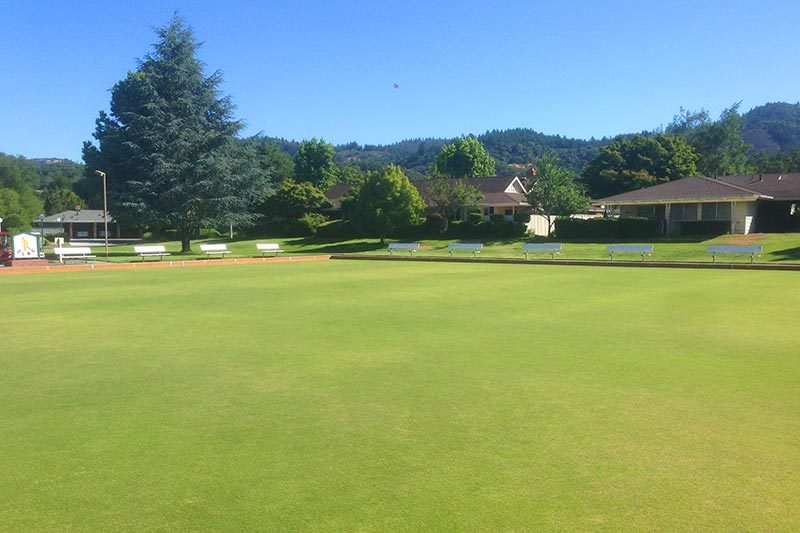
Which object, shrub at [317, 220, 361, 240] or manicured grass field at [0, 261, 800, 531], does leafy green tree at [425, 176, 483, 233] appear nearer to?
shrub at [317, 220, 361, 240]

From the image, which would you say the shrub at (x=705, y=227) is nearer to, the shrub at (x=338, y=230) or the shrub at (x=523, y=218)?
the shrub at (x=523, y=218)

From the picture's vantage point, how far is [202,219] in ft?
152

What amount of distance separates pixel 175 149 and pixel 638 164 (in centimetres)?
4507

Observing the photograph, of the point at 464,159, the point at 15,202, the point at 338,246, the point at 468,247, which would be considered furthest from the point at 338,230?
the point at 464,159

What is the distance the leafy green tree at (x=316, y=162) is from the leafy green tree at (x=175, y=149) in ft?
149

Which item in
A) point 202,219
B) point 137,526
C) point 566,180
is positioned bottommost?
point 137,526

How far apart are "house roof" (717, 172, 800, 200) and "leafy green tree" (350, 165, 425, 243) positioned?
83.6 ft

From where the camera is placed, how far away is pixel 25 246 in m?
31.5

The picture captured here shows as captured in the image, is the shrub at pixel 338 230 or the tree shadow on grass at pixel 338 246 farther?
the shrub at pixel 338 230

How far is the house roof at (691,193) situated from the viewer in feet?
134

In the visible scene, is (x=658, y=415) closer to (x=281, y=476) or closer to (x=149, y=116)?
(x=281, y=476)

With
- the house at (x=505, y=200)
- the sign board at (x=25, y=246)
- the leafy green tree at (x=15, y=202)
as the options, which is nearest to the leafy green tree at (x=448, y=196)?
the house at (x=505, y=200)

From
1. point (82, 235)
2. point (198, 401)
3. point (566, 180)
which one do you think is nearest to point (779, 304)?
point (198, 401)

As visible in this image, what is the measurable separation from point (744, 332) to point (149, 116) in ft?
145
